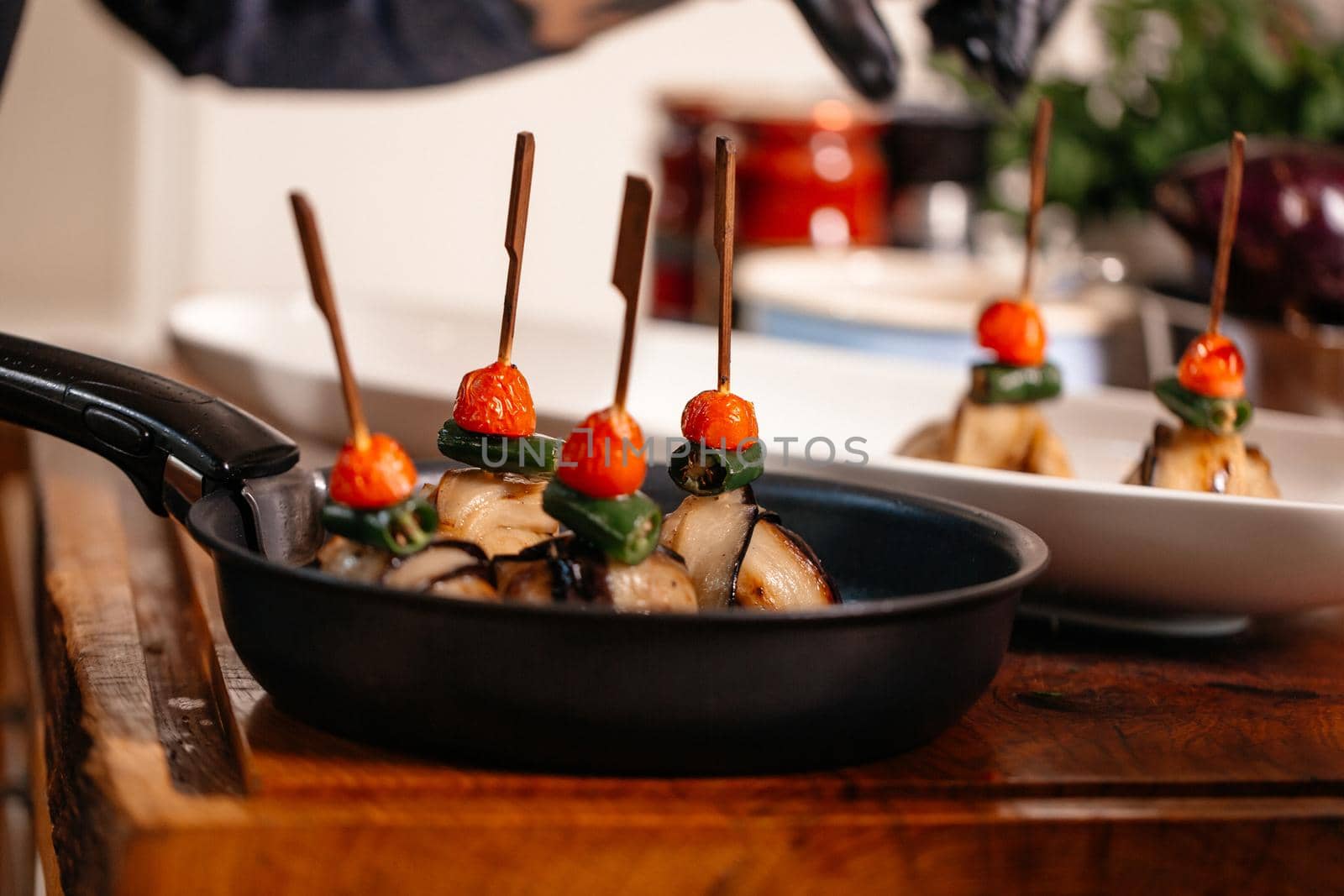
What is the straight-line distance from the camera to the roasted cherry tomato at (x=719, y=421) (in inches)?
23.1

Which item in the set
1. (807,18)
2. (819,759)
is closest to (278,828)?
(819,759)

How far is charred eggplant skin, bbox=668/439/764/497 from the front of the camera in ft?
1.91

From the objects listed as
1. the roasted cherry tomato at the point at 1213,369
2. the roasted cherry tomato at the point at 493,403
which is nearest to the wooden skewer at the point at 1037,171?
the roasted cherry tomato at the point at 1213,369

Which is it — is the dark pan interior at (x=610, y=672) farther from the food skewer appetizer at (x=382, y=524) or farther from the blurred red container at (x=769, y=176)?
the blurred red container at (x=769, y=176)

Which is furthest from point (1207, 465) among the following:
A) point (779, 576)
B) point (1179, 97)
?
point (1179, 97)

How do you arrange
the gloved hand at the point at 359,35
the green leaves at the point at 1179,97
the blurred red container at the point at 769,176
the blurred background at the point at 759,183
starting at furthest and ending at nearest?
1. the blurred red container at the point at 769,176
2. the green leaves at the point at 1179,97
3. the blurred background at the point at 759,183
4. the gloved hand at the point at 359,35

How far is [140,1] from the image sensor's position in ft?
3.87

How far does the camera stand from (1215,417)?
0.72 metres

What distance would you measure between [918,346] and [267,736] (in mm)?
1123

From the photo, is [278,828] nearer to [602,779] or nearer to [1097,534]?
[602,779]

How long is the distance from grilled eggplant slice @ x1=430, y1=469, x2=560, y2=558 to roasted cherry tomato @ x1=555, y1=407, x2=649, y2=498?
0.07m

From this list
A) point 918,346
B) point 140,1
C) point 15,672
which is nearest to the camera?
point 140,1

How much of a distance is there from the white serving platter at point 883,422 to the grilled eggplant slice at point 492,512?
0.22 metres

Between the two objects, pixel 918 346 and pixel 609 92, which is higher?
pixel 609 92
